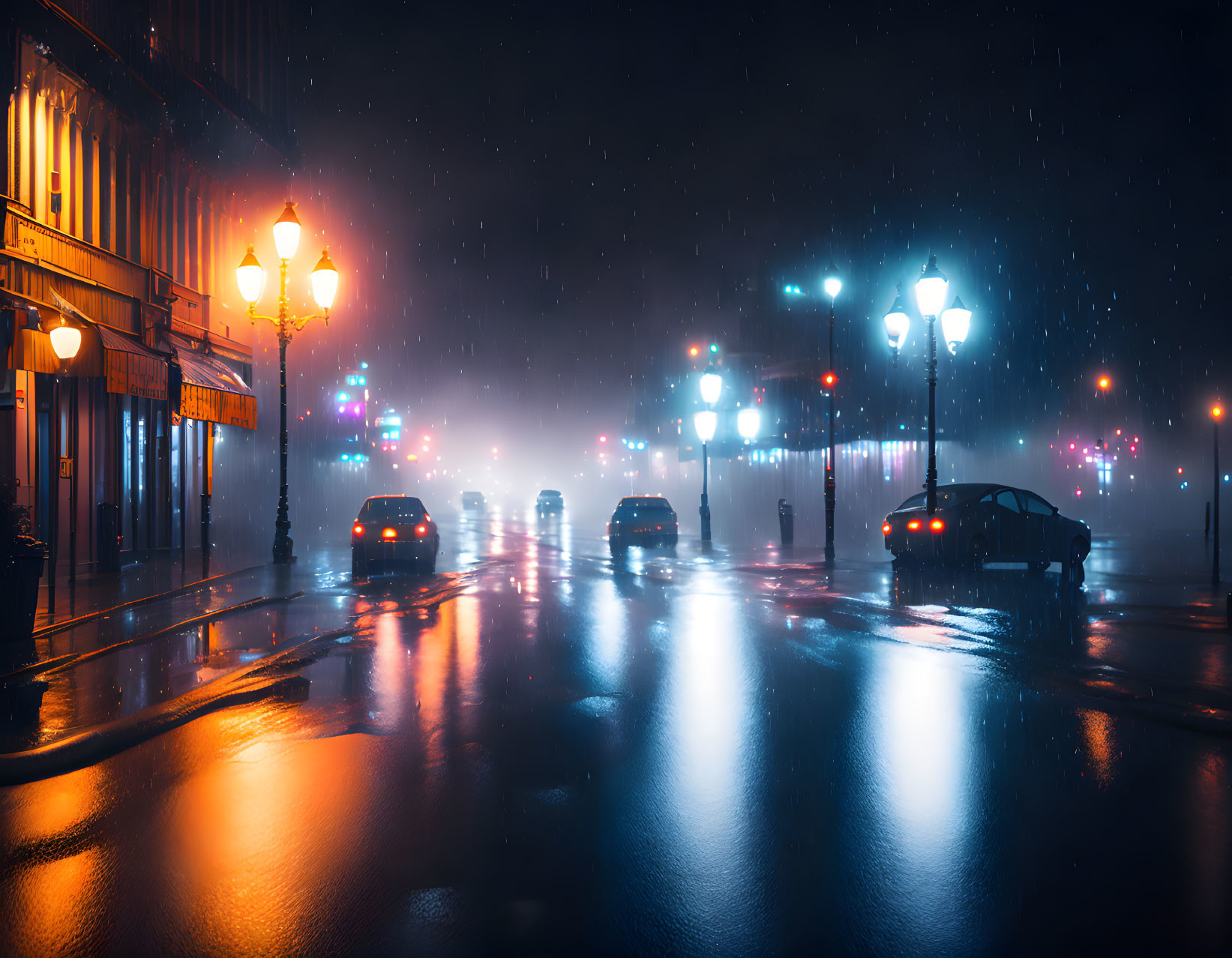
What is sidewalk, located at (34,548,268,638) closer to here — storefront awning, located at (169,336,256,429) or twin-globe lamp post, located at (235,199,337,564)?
twin-globe lamp post, located at (235,199,337,564)

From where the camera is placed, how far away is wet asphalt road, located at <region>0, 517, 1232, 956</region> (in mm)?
3324

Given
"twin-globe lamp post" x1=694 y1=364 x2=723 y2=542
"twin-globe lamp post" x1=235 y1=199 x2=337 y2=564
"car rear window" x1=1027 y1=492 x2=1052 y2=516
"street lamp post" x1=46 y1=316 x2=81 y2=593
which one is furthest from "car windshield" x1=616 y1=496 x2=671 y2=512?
"street lamp post" x1=46 y1=316 x2=81 y2=593

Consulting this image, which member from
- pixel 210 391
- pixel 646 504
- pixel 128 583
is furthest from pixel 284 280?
pixel 646 504

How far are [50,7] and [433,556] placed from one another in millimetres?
13043

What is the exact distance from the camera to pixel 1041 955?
306 centimetres

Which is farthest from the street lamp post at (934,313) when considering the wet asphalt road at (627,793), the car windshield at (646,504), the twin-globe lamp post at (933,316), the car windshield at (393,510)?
the car windshield at (393,510)

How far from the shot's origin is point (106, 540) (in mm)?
16844

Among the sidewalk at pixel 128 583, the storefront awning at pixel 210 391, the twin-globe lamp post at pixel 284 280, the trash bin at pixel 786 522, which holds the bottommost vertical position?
the sidewalk at pixel 128 583

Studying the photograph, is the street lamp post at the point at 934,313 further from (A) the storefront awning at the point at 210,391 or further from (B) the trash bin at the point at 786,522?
(A) the storefront awning at the point at 210,391

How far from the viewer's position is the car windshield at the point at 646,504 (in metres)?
24.5

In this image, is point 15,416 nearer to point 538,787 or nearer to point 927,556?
point 538,787

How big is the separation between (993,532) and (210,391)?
18599mm

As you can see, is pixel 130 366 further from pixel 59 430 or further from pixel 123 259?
pixel 123 259

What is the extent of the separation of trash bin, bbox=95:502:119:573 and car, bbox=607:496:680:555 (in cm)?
1264
